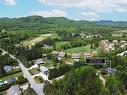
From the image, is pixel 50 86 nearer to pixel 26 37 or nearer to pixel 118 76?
pixel 118 76

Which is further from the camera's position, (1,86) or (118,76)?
(1,86)

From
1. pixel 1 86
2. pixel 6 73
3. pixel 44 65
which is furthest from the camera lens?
pixel 44 65

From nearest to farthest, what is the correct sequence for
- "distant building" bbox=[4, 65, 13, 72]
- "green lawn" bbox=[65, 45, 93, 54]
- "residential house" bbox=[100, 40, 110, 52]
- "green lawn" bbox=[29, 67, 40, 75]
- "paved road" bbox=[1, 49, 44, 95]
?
"paved road" bbox=[1, 49, 44, 95] → "green lawn" bbox=[29, 67, 40, 75] → "distant building" bbox=[4, 65, 13, 72] → "residential house" bbox=[100, 40, 110, 52] → "green lawn" bbox=[65, 45, 93, 54]

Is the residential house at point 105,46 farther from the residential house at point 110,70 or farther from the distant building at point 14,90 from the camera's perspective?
→ the distant building at point 14,90

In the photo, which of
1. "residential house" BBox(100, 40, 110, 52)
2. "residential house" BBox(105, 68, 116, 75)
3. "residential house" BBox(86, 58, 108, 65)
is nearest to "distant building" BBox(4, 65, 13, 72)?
"residential house" BBox(86, 58, 108, 65)

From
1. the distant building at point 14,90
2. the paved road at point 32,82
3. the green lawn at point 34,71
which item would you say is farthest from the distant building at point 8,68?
the distant building at point 14,90

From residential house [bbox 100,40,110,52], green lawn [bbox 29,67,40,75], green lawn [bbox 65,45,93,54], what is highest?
residential house [bbox 100,40,110,52]

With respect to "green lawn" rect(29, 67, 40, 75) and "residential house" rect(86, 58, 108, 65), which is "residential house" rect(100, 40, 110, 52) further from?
"green lawn" rect(29, 67, 40, 75)

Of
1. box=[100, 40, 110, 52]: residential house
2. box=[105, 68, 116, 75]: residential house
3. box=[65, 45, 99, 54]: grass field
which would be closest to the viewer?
box=[105, 68, 116, 75]: residential house

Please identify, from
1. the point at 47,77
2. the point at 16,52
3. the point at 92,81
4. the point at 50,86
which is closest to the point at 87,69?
the point at 92,81

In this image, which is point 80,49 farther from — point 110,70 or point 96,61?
point 110,70

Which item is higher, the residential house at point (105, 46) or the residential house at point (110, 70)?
the residential house at point (110, 70)
